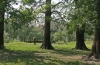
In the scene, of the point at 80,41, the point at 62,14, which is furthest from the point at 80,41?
the point at 62,14

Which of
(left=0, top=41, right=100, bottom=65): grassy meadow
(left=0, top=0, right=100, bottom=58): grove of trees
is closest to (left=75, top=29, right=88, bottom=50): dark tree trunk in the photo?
(left=0, top=0, right=100, bottom=58): grove of trees

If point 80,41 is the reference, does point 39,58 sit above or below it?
below

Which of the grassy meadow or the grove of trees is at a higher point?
the grove of trees

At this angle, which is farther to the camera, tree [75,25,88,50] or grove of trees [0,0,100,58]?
tree [75,25,88,50]

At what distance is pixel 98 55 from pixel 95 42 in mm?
1100

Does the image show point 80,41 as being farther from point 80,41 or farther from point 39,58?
point 39,58

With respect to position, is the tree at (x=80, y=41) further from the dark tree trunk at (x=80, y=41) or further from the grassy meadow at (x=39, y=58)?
the grassy meadow at (x=39, y=58)

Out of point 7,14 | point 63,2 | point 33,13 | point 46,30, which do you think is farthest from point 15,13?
point 46,30

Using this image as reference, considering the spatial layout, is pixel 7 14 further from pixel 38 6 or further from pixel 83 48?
pixel 83 48

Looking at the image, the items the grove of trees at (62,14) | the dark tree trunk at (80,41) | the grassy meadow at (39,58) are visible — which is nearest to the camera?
the grassy meadow at (39,58)

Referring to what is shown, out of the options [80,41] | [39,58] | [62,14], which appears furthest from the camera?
[80,41]

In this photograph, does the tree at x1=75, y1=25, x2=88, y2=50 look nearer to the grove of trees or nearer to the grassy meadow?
the grove of trees

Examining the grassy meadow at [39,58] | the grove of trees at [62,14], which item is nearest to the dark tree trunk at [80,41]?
the grove of trees at [62,14]

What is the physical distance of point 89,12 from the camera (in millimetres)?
19672
